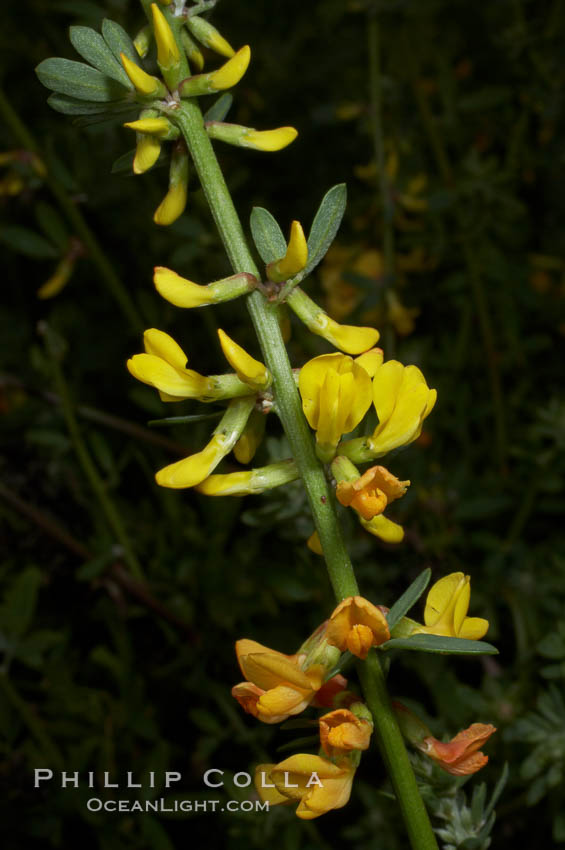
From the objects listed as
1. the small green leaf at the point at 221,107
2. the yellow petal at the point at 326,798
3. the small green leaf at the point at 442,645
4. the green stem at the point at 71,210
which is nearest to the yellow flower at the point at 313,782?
the yellow petal at the point at 326,798

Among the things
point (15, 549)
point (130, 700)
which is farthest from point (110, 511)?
point (130, 700)

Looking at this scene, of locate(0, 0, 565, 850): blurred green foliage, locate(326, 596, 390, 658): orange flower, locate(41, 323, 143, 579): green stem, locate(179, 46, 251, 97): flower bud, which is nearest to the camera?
locate(326, 596, 390, 658): orange flower

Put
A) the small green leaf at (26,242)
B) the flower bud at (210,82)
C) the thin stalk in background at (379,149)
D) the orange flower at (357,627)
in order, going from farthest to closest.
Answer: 1. the thin stalk in background at (379,149)
2. the small green leaf at (26,242)
3. the flower bud at (210,82)
4. the orange flower at (357,627)

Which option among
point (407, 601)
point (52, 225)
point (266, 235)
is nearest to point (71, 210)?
point (52, 225)

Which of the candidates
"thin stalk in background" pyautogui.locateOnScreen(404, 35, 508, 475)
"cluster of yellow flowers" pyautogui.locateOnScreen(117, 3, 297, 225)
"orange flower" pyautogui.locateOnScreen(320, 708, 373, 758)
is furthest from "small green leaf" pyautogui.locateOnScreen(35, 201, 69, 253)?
"orange flower" pyautogui.locateOnScreen(320, 708, 373, 758)

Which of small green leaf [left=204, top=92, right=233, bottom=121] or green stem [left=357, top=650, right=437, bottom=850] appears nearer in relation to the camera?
green stem [left=357, top=650, right=437, bottom=850]

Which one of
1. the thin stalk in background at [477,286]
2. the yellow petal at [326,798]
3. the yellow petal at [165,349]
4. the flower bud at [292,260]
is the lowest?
the yellow petal at [326,798]

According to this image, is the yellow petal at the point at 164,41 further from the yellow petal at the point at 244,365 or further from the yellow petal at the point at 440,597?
the yellow petal at the point at 440,597

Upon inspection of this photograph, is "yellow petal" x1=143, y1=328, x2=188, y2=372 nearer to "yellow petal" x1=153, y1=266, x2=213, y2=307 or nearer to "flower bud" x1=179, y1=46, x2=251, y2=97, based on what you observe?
"yellow petal" x1=153, y1=266, x2=213, y2=307
